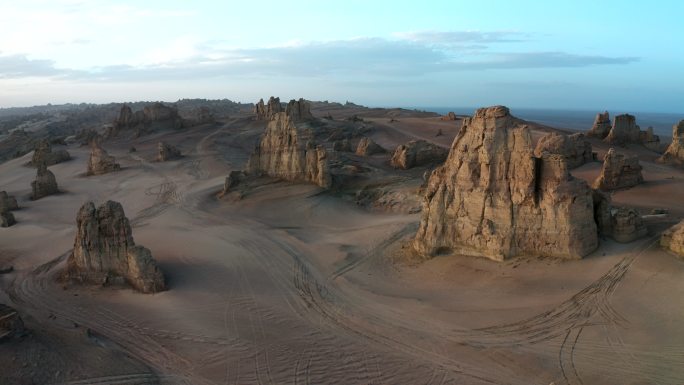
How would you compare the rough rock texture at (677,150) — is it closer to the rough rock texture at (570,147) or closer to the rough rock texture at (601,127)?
the rough rock texture at (570,147)

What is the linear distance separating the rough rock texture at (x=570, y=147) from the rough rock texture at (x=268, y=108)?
29850 mm

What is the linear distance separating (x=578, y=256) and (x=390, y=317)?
5.13 m

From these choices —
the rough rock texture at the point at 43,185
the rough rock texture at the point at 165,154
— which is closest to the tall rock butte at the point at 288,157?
the rough rock texture at the point at 43,185

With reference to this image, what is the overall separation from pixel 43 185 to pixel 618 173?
1126 inches

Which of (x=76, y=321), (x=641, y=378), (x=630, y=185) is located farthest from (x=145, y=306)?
(x=630, y=185)

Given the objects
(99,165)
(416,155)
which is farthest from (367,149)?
(99,165)

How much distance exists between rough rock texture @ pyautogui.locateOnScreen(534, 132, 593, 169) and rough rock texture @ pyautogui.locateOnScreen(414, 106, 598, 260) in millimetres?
12059

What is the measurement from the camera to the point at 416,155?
1161 inches

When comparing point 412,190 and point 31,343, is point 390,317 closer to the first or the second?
point 31,343

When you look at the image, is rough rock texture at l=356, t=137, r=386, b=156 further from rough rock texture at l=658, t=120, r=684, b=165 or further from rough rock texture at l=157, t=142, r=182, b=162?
rough rock texture at l=658, t=120, r=684, b=165

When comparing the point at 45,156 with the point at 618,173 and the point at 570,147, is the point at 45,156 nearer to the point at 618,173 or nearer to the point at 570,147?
the point at 570,147

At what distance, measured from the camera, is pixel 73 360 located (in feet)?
32.7

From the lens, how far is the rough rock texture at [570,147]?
2548 cm

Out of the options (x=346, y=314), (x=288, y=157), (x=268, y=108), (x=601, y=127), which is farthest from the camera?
(x=268, y=108)
